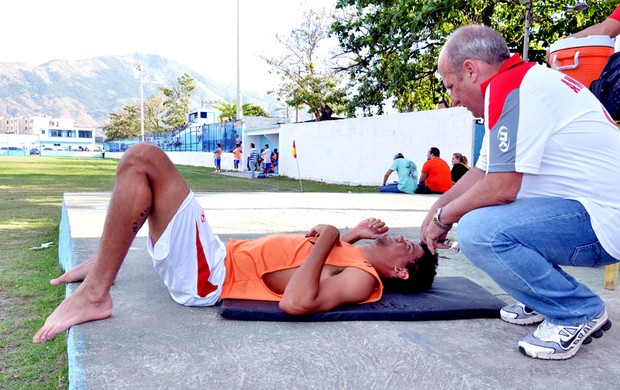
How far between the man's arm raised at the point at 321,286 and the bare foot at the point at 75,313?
2.54 ft

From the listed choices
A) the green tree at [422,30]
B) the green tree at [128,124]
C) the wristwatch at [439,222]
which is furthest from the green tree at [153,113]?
the wristwatch at [439,222]

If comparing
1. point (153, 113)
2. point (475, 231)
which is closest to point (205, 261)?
point (475, 231)

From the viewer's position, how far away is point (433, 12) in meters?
13.9

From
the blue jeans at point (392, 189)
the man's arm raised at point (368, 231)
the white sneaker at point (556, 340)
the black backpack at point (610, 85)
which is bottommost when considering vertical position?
the blue jeans at point (392, 189)

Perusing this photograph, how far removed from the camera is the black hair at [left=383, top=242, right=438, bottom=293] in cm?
269

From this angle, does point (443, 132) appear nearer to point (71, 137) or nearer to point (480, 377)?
point (480, 377)

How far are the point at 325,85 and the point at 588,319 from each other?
30763 mm

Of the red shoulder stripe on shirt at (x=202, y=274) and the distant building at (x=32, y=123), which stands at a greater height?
the distant building at (x=32, y=123)

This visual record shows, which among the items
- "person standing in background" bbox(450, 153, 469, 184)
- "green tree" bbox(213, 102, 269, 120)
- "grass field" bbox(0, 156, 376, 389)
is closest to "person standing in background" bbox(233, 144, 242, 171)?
"person standing in background" bbox(450, 153, 469, 184)

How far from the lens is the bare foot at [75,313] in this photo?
2.07m

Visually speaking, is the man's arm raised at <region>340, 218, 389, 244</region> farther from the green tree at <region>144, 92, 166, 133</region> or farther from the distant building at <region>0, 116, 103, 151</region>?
the distant building at <region>0, 116, 103, 151</region>

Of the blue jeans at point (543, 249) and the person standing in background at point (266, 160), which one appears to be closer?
the blue jeans at point (543, 249)

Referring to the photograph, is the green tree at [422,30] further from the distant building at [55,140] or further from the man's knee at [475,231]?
the distant building at [55,140]

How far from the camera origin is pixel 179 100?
223 ft
